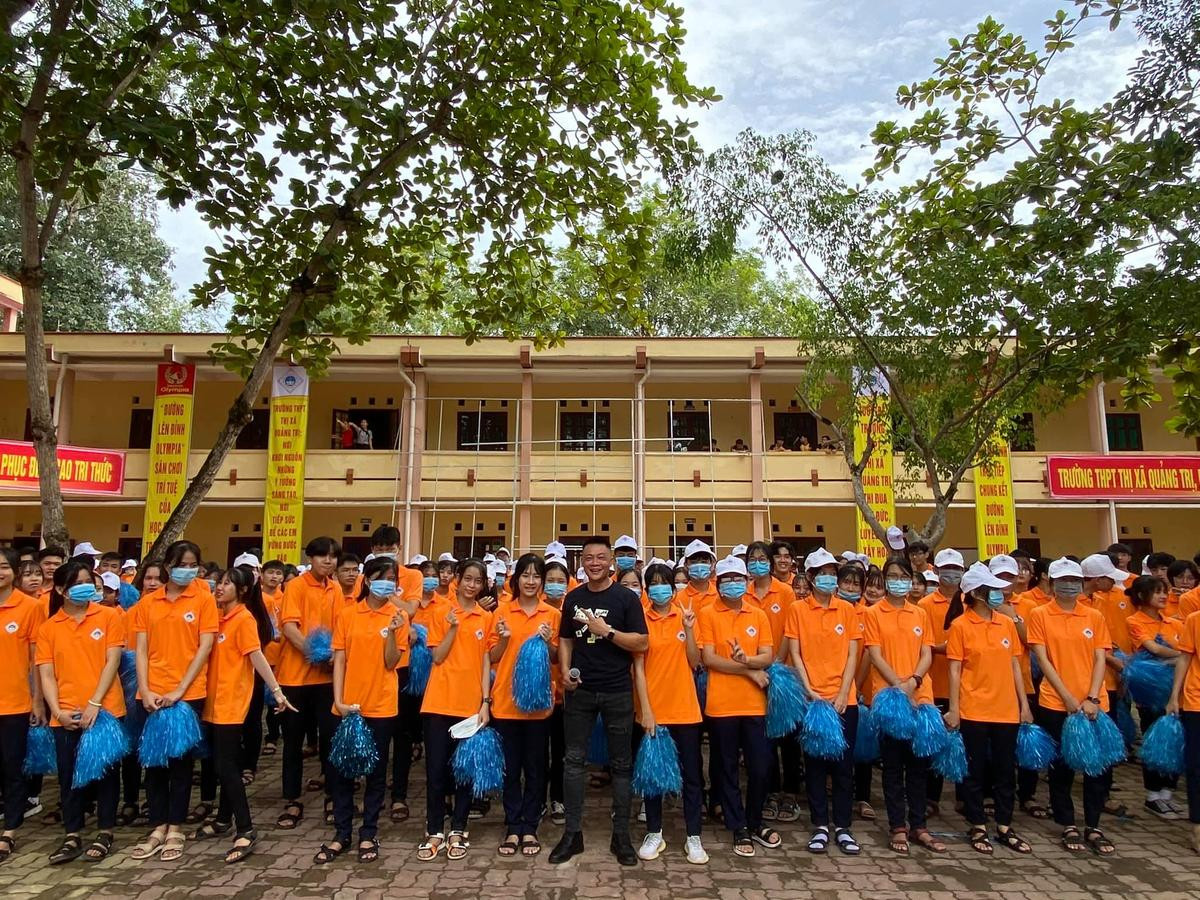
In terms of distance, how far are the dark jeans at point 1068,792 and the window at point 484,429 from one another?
13620mm

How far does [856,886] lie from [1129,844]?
6.21ft

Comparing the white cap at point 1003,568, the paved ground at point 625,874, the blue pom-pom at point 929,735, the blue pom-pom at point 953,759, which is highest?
the white cap at point 1003,568

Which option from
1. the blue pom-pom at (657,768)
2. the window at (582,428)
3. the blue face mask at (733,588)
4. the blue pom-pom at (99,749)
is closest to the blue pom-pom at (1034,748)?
the blue face mask at (733,588)

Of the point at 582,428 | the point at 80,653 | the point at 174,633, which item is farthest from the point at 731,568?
the point at 582,428

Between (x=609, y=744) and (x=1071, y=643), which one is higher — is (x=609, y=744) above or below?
below

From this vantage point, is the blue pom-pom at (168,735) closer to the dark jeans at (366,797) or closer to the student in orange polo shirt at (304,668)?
the student in orange polo shirt at (304,668)

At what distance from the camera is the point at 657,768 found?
14.5ft

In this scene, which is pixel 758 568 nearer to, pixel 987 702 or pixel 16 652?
pixel 987 702

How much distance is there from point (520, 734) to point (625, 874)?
928 millimetres

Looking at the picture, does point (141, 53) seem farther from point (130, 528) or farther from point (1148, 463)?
point (1148, 463)

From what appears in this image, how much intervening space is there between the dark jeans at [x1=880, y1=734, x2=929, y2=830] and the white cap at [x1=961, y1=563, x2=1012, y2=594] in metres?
0.99

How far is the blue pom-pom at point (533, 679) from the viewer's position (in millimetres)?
4461

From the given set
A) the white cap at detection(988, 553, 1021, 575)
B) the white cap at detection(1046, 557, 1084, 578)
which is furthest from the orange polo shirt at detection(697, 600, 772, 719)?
the white cap at detection(1046, 557, 1084, 578)

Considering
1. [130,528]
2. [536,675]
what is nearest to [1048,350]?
[536,675]
